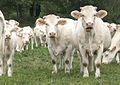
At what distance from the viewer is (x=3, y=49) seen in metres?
9.56

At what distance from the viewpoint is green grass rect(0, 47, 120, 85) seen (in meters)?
8.27

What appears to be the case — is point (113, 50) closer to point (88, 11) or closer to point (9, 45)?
point (88, 11)

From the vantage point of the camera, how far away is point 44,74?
403 inches

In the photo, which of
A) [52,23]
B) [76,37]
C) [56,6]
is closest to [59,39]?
[52,23]

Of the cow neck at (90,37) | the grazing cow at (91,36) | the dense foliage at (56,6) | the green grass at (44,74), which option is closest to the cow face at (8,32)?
the green grass at (44,74)

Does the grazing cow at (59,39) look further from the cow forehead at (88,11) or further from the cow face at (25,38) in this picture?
the cow face at (25,38)

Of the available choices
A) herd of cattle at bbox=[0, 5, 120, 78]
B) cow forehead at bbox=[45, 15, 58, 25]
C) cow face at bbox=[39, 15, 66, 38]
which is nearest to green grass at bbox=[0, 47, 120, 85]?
herd of cattle at bbox=[0, 5, 120, 78]

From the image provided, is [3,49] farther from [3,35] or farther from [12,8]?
[12,8]

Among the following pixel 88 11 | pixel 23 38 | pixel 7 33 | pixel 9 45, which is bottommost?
pixel 9 45

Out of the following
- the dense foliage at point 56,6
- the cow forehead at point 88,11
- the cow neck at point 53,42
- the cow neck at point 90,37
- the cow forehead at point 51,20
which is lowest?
the cow neck at point 90,37

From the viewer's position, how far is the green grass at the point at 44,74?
8266 millimetres

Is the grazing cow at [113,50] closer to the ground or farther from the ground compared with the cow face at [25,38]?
closer to the ground

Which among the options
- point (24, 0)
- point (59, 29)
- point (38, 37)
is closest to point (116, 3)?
point (24, 0)

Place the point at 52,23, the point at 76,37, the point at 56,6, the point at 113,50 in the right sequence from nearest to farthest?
the point at 76,37 → the point at 52,23 → the point at 113,50 → the point at 56,6
